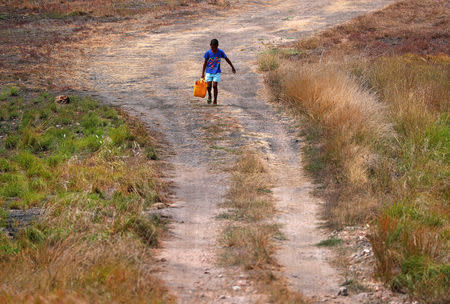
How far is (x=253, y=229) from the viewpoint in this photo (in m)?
6.98

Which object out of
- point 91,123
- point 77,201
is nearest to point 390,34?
point 91,123

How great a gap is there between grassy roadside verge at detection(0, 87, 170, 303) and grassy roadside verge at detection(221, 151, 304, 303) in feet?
3.08

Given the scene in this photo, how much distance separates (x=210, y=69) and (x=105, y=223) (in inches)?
306

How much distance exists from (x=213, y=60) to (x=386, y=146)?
4.98 metres

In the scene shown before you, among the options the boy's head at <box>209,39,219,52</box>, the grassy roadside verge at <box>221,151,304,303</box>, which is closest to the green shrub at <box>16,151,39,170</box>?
the grassy roadside verge at <box>221,151,304,303</box>

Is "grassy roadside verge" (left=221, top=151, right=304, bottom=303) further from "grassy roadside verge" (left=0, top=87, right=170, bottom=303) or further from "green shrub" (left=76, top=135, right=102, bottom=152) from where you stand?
"green shrub" (left=76, top=135, right=102, bottom=152)

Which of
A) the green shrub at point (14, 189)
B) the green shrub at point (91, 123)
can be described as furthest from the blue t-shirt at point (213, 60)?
the green shrub at point (14, 189)

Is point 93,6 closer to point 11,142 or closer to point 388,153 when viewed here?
point 11,142

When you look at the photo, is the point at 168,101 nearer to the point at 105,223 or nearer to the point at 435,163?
the point at 435,163

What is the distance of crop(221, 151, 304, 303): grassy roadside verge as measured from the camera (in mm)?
5766

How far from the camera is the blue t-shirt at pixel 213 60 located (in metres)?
13.9

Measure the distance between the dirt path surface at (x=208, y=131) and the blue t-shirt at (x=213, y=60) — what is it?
0.97 metres

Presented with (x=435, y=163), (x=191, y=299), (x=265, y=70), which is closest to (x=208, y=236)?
(x=191, y=299)

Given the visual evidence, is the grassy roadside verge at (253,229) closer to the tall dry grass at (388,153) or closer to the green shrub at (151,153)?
the tall dry grass at (388,153)
